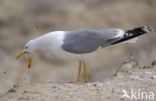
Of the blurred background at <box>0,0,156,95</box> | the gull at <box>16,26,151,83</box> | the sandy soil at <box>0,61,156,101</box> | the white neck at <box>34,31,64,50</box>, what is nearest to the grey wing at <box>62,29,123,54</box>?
the gull at <box>16,26,151,83</box>

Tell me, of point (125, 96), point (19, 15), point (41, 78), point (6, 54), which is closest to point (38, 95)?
point (125, 96)

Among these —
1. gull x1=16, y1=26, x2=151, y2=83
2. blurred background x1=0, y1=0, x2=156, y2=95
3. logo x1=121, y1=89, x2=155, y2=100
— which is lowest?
logo x1=121, y1=89, x2=155, y2=100

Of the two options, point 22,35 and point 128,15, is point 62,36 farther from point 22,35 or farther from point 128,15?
point 128,15

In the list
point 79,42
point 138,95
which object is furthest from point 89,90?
point 79,42

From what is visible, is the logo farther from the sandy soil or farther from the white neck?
the white neck

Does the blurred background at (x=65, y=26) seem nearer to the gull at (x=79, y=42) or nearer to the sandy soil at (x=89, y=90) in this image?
the gull at (x=79, y=42)

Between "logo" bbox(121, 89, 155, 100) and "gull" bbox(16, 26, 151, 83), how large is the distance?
103 cm

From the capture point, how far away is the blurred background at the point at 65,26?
901cm

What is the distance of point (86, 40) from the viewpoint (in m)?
4.98

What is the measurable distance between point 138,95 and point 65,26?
6.18 m

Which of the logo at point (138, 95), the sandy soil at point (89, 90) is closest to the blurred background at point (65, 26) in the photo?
the sandy soil at point (89, 90)

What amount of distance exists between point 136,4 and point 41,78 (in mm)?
3964

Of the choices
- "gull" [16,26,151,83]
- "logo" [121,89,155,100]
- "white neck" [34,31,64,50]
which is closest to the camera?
"logo" [121,89,155,100]

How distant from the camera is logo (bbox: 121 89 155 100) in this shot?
386 centimetres
